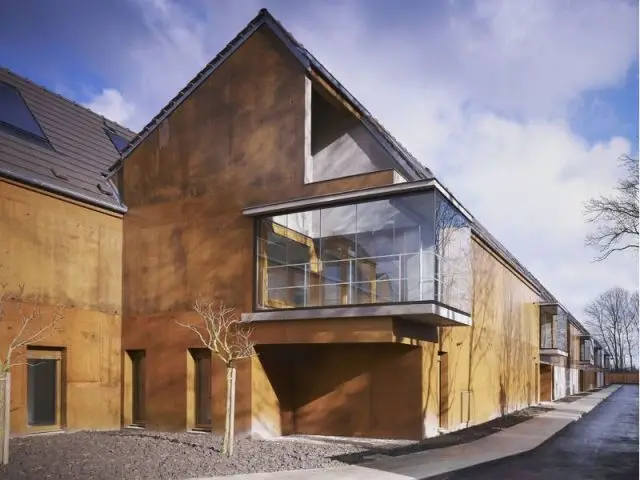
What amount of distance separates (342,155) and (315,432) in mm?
6550

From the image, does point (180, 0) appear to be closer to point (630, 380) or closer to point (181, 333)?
point (181, 333)

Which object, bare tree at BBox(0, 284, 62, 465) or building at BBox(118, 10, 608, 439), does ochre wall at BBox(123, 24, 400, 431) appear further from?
bare tree at BBox(0, 284, 62, 465)

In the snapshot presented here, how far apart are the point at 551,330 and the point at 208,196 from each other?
78.2 ft

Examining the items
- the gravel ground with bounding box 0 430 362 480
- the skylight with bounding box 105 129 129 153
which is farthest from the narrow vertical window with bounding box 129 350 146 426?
the skylight with bounding box 105 129 129 153

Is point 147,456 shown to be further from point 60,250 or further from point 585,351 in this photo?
point 585,351

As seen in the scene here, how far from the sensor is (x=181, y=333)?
15.0 m

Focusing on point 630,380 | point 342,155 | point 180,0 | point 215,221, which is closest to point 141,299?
point 215,221

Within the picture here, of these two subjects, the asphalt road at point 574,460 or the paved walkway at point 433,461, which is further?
the asphalt road at point 574,460

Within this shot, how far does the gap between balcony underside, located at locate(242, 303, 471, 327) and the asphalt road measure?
2.89m

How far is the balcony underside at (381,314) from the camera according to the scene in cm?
1199

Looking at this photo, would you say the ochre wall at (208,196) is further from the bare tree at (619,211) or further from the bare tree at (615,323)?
the bare tree at (615,323)

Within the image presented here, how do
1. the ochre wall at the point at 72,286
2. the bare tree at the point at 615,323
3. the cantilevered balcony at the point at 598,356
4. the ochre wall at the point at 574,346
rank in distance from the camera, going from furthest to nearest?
the bare tree at the point at 615,323, the cantilevered balcony at the point at 598,356, the ochre wall at the point at 574,346, the ochre wall at the point at 72,286

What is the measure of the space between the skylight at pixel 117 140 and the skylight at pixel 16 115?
130 inches

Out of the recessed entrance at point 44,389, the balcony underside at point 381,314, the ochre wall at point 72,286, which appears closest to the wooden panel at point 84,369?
the ochre wall at point 72,286
